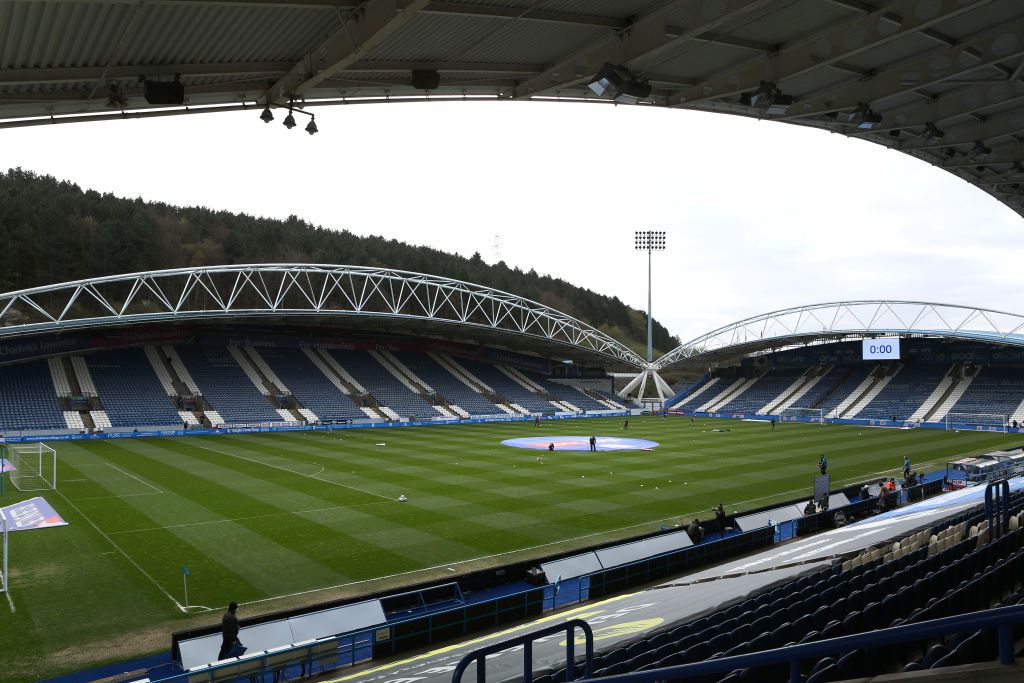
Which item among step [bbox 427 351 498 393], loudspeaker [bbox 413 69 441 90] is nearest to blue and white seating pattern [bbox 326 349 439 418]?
step [bbox 427 351 498 393]

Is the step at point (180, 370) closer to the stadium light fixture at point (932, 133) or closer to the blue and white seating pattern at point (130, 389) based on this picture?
the blue and white seating pattern at point (130, 389)

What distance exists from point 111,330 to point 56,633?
2062 inches

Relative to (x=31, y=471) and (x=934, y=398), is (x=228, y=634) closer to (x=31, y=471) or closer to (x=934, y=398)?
(x=31, y=471)

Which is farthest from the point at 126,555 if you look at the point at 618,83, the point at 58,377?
the point at 58,377

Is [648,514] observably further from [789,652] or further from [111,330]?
[111,330]

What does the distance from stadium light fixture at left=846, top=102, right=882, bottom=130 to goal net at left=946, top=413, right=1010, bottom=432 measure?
53.9 meters

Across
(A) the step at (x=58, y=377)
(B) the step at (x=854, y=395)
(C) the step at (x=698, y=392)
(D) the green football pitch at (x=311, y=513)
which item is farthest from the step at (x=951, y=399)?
(A) the step at (x=58, y=377)

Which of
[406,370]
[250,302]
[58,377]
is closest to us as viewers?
[58,377]

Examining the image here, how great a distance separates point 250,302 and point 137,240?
17831 mm

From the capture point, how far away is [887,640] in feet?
10.5

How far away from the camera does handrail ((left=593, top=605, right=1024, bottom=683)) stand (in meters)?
3.00

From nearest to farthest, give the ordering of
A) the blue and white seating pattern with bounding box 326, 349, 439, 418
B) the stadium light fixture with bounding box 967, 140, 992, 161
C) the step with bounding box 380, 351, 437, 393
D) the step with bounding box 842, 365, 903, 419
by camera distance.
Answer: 1. the stadium light fixture with bounding box 967, 140, 992, 161
2. the blue and white seating pattern with bounding box 326, 349, 439, 418
3. the step with bounding box 842, 365, 903, 419
4. the step with bounding box 380, 351, 437, 393

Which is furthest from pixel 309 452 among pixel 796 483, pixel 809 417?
pixel 809 417

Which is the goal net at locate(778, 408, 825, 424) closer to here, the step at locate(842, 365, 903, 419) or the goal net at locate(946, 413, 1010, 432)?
the step at locate(842, 365, 903, 419)
